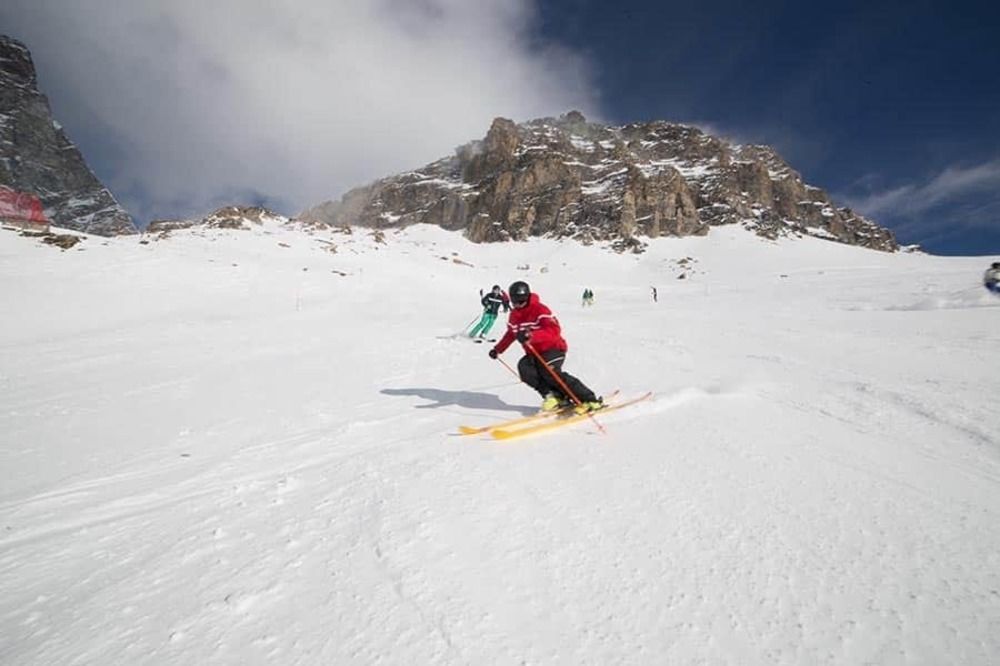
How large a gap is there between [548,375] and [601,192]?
116 metres

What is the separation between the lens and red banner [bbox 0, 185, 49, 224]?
89.2 ft

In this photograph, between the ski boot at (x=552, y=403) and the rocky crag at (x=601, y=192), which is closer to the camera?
the ski boot at (x=552, y=403)

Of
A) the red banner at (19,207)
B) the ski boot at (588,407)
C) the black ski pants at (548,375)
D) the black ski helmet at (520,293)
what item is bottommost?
the ski boot at (588,407)

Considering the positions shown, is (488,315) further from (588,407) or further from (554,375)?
(588,407)

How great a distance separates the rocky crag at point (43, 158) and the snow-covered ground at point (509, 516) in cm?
18653

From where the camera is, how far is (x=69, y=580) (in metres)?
2.39

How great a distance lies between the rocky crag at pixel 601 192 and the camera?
350 ft

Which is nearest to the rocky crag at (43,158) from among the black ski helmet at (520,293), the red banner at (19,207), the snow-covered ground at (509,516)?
the red banner at (19,207)

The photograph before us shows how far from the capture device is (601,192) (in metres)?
113

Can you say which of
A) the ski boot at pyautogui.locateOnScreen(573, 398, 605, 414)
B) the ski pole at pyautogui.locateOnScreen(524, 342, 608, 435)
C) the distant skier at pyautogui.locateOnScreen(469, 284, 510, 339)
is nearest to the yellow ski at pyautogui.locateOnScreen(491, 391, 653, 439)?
the ski boot at pyautogui.locateOnScreen(573, 398, 605, 414)

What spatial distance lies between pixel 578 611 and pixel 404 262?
39905 mm

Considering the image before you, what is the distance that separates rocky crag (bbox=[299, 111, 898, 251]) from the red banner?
85.1 meters

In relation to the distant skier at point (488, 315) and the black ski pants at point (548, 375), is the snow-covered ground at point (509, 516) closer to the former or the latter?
the black ski pants at point (548, 375)

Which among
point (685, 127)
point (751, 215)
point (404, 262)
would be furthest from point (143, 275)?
point (685, 127)
